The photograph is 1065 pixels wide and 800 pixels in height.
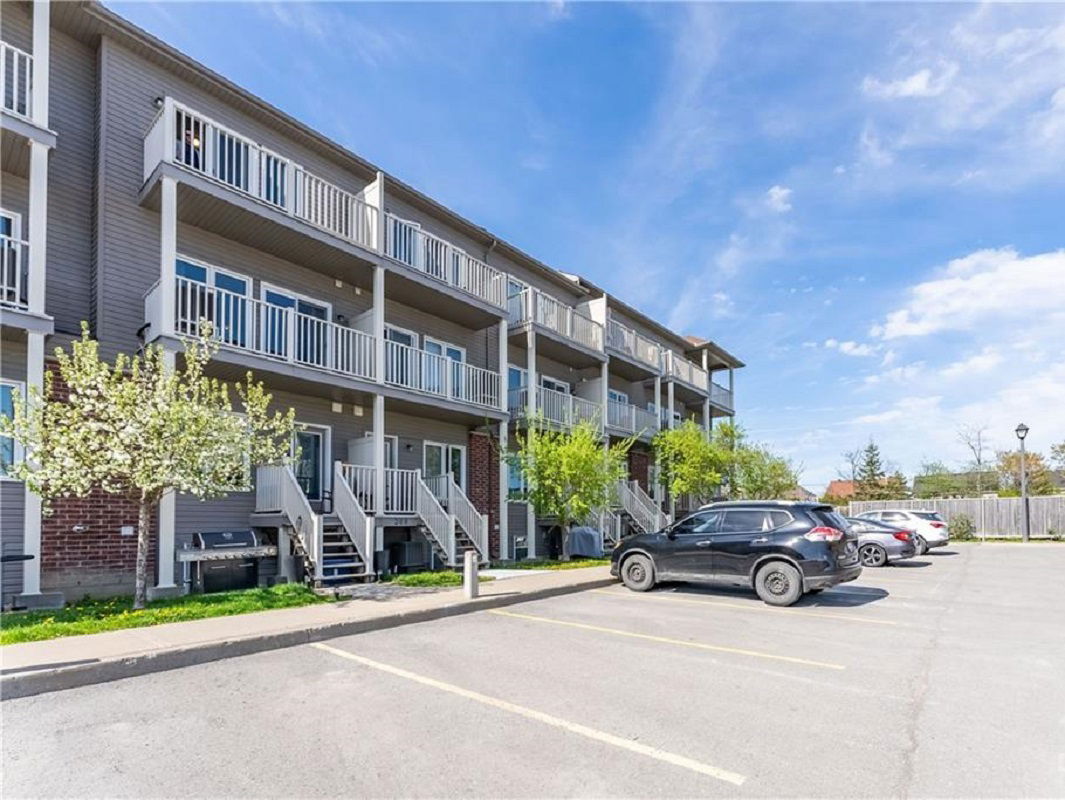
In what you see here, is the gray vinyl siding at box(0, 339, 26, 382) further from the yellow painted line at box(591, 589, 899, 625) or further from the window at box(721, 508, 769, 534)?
the window at box(721, 508, 769, 534)

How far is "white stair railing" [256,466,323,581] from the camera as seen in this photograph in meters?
11.2

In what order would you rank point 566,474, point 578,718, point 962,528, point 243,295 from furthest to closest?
1. point 962,528
2. point 566,474
3. point 243,295
4. point 578,718

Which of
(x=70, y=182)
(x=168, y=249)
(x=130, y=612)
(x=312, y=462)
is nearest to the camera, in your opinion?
(x=130, y=612)

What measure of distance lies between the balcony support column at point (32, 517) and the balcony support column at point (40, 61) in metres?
3.43

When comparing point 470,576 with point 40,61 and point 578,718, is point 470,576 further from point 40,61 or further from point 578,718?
point 40,61

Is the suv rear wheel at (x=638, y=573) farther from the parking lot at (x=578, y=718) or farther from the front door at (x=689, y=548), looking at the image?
the parking lot at (x=578, y=718)

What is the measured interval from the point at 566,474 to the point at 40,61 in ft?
40.5

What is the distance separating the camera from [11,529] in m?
9.63

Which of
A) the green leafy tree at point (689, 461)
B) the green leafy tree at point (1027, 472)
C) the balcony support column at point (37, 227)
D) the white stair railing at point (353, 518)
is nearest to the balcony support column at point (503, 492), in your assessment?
the white stair railing at point (353, 518)

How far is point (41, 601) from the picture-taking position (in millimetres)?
9367

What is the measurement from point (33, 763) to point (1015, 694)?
7.65m

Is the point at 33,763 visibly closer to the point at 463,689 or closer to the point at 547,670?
the point at 463,689

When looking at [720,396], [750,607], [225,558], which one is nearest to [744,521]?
[750,607]

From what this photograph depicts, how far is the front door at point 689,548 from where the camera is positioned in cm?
1137
